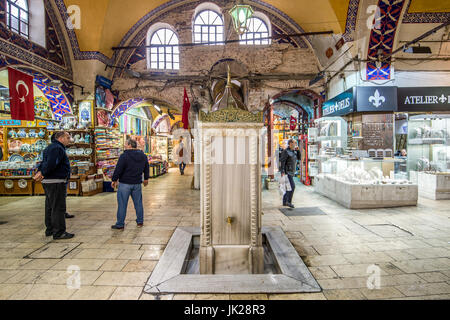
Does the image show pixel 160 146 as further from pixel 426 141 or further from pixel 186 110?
pixel 426 141

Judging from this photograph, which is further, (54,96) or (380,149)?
(54,96)

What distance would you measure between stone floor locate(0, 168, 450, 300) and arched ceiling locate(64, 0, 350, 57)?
6.37 m

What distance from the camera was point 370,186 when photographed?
590 cm

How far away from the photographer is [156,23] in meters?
10.1

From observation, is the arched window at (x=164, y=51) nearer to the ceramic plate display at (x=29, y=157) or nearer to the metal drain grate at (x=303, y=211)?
the ceramic plate display at (x=29, y=157)

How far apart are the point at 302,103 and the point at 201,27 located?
5961 mm

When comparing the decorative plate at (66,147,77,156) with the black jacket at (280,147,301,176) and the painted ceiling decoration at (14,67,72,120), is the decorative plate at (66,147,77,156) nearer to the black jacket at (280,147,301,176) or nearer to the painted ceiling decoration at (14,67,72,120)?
the painted ceiling decoration at (14,67,72,120)

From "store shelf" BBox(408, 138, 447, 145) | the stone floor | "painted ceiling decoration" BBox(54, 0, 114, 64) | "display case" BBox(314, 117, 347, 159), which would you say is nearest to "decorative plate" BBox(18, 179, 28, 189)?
the stone floor

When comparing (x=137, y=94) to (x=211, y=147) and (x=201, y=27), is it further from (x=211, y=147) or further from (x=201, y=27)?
(x=211, y=147)

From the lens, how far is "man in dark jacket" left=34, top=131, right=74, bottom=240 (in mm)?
3959

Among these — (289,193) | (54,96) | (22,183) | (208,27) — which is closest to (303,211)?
(289,193)

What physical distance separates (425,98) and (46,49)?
41.5 feet

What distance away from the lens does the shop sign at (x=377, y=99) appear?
23.7 feet
